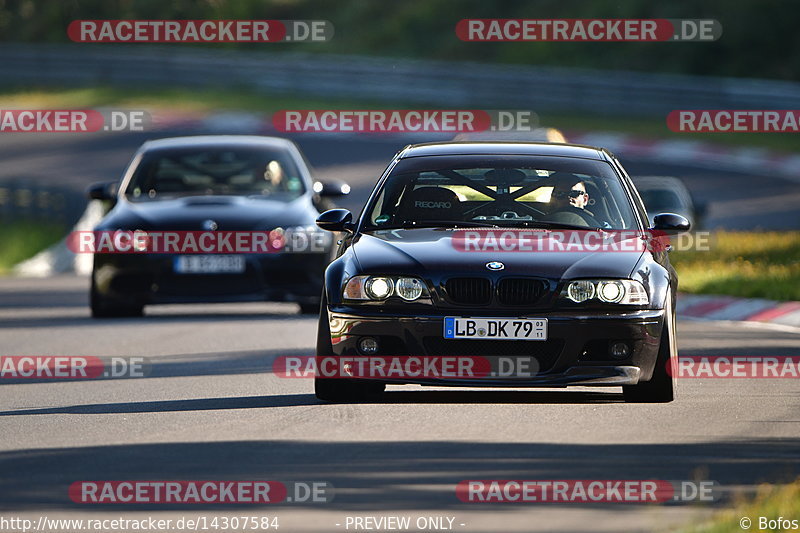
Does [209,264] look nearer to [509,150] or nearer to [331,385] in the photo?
[509,150]

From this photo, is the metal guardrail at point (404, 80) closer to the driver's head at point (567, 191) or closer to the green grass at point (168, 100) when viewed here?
the green grass at point (168, 100)

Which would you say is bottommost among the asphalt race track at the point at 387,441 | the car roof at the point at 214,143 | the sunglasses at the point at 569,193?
the asphalt race track at the point at 387,441

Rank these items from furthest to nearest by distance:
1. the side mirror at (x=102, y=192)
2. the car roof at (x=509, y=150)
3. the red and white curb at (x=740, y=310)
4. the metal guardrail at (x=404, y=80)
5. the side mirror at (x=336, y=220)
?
the metal guardrail at (x=404, y=80), the side mirror at (x=102, y=192), the red and white curb at (x=740, y=310), the car roof at (x=509, y=150), the side mirror at (x=336, y=220)

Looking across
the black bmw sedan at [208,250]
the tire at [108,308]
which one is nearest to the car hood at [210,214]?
the black bmw sedan at [208,250]

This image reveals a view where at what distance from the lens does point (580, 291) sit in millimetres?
10148

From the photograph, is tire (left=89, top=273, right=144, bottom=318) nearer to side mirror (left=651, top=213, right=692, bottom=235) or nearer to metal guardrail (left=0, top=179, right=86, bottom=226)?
side mirror (left=651, top=213, right=692, bottom=235)

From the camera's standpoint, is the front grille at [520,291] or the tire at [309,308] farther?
the tire at [309,308]

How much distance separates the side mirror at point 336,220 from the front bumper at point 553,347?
146cm

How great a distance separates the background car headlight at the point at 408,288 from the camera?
10.2 metres

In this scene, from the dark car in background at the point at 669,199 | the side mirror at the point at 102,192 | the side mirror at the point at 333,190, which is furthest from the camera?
the dark car in background at the point at 669,199

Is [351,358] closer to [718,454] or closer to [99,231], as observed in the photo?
[718,454]

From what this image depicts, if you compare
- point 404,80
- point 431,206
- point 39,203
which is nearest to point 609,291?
point 431,206

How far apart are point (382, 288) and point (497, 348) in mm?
727

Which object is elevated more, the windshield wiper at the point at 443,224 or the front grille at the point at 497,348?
the windshield wiper at the point at 443,224
